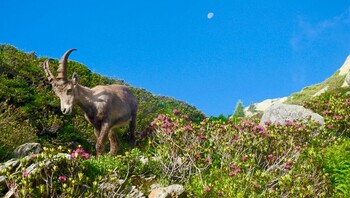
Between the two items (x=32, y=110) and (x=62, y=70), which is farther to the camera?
(x=32, y=110)

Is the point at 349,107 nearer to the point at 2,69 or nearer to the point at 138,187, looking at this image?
the point at 138,187

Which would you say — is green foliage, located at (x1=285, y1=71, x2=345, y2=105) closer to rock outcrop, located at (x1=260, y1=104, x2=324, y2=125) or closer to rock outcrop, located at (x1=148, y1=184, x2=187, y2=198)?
rock outcrop, located at (x1=260, y1=104, x2=324, y2=125)

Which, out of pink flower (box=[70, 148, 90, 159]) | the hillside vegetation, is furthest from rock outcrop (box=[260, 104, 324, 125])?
pink flower (box=[70, 148, 90, 159])

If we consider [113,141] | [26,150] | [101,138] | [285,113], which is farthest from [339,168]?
[26,150]

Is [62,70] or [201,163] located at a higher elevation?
[62,70]

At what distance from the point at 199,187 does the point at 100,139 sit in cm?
292

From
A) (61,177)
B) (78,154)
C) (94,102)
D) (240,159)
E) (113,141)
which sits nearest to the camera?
(61,177)

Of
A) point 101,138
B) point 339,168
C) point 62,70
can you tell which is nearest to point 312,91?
point 339,168

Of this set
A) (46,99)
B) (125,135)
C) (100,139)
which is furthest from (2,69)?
(100,139)

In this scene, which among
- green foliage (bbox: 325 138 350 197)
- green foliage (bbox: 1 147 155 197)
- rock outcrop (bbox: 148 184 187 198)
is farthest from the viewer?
green foliage (bbox: 325 138 350 197)

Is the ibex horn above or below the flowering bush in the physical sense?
above

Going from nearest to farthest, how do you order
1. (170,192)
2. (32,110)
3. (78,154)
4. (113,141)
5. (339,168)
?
(78,154), (170,192), (339,168), (113,141), (32,110)

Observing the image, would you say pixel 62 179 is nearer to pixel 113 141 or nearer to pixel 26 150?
pixel 26 150

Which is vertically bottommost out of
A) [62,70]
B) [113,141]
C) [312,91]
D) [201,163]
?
[201,163]
